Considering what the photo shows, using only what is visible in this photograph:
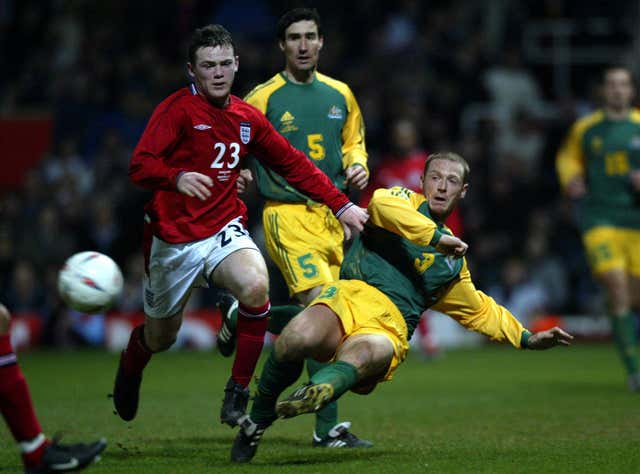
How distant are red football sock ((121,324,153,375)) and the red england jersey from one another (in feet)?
2.76

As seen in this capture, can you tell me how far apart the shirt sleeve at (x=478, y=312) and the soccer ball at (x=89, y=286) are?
1.99 m

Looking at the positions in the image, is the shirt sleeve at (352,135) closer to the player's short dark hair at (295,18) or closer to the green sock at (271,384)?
the player's short dark hair at (295,18)

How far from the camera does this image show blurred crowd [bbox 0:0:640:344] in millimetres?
16172

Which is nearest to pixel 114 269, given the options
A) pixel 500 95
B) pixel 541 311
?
pixel 541 311

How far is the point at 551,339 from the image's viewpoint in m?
6.36

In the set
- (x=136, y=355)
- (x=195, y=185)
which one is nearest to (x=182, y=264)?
(x=195, y=185)

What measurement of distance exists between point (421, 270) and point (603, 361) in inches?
302

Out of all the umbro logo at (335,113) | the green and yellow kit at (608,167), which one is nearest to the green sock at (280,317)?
the umbro logo at (335,113)

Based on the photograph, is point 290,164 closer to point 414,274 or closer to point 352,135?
point 414,274

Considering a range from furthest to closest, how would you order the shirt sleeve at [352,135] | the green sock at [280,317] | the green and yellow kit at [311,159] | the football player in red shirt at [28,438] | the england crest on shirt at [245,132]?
the shirt sleeve at [352,135]
the green and yellow kit at [311,159]
the green sock at [280,317]
the england crest on shirt at [245,132]
the football player in red shirt at [28,438]

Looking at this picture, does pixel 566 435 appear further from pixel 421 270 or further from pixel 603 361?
pixel 603 361

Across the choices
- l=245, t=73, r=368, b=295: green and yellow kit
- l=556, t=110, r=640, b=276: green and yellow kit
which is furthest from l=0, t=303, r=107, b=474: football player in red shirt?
l=556, t=110, r=640, b=276: green and yellow kit

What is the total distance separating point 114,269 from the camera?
289 inches

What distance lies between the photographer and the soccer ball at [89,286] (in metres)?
7.10
